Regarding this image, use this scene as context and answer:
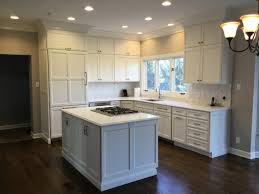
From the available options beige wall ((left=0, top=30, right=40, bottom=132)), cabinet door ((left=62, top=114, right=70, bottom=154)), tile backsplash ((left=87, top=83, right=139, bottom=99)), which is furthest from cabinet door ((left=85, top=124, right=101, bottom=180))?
tile backsplash ((left=87, top=83, right=139, bottom=99))

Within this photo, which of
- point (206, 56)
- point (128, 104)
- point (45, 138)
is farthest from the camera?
point (128, 104)

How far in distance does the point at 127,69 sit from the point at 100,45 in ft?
3.47

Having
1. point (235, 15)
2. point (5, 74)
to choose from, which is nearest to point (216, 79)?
point (235, 15)

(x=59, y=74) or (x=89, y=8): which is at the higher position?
(x=89, y=8)

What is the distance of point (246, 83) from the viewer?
4.10m

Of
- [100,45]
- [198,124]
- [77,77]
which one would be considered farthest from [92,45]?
[198,124]

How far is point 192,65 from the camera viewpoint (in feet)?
15.7

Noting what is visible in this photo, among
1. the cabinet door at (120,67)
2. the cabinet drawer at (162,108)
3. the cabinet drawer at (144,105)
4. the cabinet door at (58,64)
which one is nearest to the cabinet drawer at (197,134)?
the cabinet drawer at (162,108)

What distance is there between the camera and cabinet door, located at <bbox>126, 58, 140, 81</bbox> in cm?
673

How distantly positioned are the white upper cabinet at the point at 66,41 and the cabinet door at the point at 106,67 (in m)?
0.86

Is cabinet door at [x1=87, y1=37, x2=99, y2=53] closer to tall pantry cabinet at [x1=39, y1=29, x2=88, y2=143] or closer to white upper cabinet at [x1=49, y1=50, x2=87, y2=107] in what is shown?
tall pantry cabinet at [x1=39, y1=29, x2=88, y2=143]

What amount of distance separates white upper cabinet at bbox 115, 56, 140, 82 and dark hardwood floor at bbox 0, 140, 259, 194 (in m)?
2.77

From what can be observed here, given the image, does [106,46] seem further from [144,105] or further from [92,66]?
[144,105]

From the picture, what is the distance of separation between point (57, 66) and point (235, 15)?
378 centimetres
